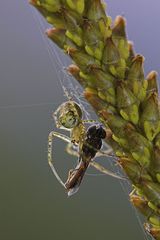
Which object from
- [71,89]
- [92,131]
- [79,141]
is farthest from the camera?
[71,89]

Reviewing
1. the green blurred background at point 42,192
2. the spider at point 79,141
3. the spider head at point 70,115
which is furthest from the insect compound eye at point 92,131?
the green blurred background at point 42,192

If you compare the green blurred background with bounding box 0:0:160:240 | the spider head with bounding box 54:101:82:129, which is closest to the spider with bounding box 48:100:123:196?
the spider head with bounding box 54:101:82:129

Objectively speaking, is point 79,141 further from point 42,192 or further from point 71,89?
point 42,192

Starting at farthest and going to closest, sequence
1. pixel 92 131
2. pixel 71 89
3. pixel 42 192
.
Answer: pixel 42 192, pixel 71 89, pixel 92 131

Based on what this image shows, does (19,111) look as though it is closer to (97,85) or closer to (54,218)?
(54,218)

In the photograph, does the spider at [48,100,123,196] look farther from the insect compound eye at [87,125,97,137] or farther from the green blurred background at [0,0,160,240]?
the green blurred background at [0,0,160,240]

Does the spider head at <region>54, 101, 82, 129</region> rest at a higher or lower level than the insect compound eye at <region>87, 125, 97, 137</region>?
higher

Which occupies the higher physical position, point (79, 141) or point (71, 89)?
point (71, 89)

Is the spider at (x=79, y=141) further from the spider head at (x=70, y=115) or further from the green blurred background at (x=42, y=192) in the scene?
the green blurred background at (x=42, y=192)

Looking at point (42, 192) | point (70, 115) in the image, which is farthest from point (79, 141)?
point (42, 192)
